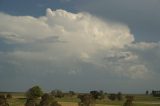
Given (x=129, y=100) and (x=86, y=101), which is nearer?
(x=86, y=101)

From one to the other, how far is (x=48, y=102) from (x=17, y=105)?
4456cm

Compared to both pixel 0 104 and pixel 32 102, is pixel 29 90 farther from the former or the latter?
pixel 0 104

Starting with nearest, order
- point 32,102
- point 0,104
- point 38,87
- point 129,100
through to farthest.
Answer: point 0,104 < point 32,102 < point 129,100 < point 38,87

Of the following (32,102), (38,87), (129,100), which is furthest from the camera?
(38,87)

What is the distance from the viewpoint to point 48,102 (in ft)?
311

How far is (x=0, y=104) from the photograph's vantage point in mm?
93938

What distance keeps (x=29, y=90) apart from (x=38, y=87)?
9271mm

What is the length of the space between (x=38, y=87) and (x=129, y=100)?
35.8m

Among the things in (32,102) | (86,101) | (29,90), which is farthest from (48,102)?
(29,90)

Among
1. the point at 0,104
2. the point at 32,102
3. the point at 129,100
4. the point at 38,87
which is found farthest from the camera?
the point at 38,87

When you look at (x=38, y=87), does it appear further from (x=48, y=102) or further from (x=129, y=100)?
(x=48, y=102)

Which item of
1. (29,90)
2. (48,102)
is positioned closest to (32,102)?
(48,102)

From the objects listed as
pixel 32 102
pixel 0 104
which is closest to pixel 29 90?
pixel 32 102

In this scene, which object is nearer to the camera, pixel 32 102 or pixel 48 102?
pixel 48 102
